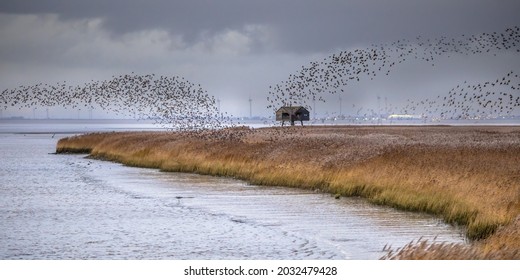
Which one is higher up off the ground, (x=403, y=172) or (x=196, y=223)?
(x=403, y=172)

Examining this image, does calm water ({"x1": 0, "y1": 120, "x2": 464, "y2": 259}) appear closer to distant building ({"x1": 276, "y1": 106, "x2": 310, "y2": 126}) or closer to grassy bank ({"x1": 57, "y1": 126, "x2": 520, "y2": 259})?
grassy bank ({"x1": 57, "y1": 126, "x2": 520, "y2": 259})

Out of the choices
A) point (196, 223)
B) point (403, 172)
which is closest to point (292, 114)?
point (403, 172)

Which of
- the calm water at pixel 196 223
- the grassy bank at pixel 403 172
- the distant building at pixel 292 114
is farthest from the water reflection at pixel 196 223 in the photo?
the distant building at pixel 292 114

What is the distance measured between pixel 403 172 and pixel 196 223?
25.7 ft

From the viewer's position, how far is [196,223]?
86.0ft

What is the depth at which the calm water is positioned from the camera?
840 inches

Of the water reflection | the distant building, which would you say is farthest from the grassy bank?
the distant building

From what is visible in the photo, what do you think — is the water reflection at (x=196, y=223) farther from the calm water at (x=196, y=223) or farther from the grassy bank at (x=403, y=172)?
the grassy bank at (x=403, y=172)

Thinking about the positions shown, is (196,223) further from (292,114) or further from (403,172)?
(292,114)

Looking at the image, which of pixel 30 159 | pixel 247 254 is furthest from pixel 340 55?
pixel 30 159

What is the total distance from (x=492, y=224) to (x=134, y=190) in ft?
63.7

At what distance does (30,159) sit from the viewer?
214 feet

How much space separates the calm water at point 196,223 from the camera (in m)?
21.3

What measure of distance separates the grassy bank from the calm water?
0.83 metres
